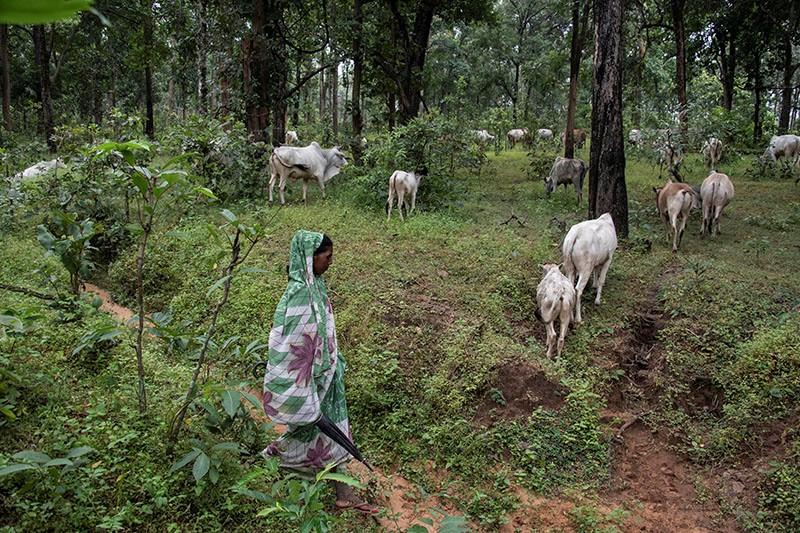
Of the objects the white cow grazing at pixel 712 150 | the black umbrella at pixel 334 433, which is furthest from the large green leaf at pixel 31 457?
the white cow grazing at pixel 712 150

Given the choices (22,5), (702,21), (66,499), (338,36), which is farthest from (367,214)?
(702,21)

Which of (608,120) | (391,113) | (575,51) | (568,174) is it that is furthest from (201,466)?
(391,113)

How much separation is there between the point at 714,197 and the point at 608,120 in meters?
2.77

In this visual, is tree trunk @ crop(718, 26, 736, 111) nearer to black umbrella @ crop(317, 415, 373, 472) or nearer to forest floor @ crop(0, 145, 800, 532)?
forest floor @ crop(0, 145, 800, 532)

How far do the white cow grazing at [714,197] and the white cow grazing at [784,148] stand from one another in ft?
21.5

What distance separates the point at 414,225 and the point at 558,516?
657 centimetres

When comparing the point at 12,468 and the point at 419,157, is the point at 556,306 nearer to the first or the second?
the point at 12,468

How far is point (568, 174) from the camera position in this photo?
43.9ft

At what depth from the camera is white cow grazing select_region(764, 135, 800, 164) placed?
50.4 ft

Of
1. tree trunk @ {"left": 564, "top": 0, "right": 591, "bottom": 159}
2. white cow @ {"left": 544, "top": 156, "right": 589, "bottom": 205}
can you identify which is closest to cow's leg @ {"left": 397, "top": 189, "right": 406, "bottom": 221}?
white cow @ {"left": 544, "top": 156, "right": 589, "bottom": 205}

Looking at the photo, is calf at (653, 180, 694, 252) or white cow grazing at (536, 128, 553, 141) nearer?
calf at (653, 180, 694, 252)

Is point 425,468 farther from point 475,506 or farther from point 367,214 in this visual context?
point 367,214

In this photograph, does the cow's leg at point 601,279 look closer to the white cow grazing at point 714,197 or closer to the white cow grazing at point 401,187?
the white cow grazing at point 714,197

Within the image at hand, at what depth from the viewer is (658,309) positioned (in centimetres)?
738
